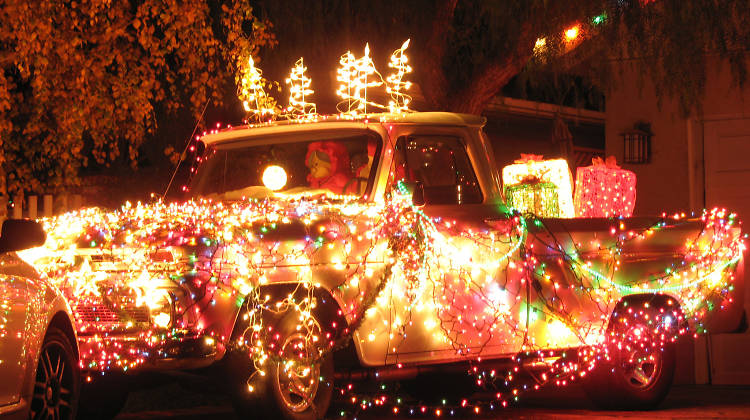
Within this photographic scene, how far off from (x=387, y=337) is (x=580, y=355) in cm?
188

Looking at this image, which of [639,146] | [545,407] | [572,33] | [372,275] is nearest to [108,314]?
[372,275]

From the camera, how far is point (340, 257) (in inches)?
300

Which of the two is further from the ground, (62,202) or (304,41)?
(304,41)

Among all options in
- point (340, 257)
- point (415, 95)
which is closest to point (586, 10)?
point (415, 95)

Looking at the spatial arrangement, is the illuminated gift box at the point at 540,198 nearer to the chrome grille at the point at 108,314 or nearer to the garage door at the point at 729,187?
the garage door at the point at 729,187

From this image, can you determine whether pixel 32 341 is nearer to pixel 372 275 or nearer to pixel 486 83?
pixel 372 275

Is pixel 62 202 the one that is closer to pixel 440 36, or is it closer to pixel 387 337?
pixel 440 36

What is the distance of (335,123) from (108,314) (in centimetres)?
237

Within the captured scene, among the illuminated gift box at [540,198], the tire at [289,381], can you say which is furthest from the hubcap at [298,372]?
the illuminated gift box at [540,198]

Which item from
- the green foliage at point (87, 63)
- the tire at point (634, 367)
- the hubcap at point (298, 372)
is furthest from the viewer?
the green foliage at point (87, 63)

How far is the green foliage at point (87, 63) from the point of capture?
34.7 feet

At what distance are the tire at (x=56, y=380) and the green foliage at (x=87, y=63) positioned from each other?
Result: 4454mm

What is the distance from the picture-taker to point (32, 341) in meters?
6.06

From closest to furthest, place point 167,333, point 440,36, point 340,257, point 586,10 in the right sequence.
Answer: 1. point 167,333
2. point 340,257
3. point 586,10
4. point 440,36
